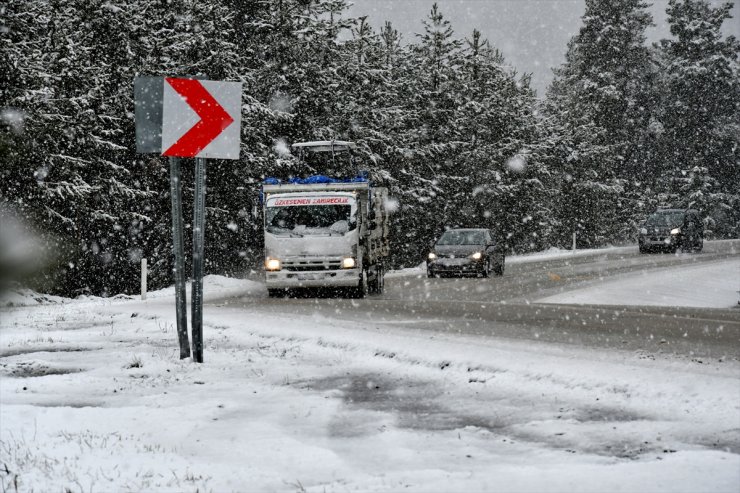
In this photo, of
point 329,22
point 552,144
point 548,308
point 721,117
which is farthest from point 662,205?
point 548,308

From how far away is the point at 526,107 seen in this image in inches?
2003

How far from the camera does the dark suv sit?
4428 centimetres

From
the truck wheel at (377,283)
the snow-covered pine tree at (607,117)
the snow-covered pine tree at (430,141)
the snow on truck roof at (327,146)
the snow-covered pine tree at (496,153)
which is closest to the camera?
the truck wheel at (377,283)

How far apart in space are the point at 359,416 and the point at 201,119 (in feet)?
12.6

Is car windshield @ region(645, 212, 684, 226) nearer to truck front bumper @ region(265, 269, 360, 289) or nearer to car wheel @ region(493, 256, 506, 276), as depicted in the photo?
car wheel @ region(493, 256, 506, 276)

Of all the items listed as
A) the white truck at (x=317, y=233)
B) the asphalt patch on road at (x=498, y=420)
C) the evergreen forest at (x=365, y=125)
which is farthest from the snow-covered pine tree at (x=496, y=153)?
the asphalt patch on road at (x=498, y=420)

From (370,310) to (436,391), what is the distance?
28.8ft

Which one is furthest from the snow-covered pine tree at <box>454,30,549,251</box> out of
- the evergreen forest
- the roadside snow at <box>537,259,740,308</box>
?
the roadside snow at <box>537,259,740,308</box>

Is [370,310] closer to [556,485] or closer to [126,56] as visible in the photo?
[556,485]

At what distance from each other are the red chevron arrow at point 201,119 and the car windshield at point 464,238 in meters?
21.1

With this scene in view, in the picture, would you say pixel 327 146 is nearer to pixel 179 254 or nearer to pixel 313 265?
pixel 313 265

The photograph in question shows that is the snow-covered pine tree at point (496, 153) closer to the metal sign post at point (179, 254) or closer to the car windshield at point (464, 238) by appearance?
the car windshield at point (464, 238)

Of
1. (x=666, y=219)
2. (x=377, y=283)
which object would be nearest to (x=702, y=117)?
(x=666, y=219)

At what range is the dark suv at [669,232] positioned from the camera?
44.3 meters
